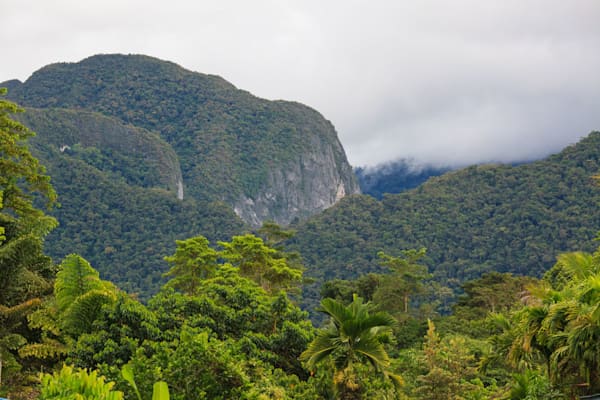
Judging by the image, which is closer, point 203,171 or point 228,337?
point 228,337

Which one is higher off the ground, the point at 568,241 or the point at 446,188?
the point at 446,188

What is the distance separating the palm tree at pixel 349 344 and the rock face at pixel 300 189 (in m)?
138

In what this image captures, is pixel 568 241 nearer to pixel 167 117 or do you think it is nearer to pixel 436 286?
pixel 436 286

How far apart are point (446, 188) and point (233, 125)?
89.8 m

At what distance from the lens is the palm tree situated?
41.0 feet

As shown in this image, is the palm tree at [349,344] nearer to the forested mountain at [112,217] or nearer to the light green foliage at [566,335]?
the light green foliage at [566,335]

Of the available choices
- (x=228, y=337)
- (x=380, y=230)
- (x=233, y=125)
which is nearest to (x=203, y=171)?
(x=233, y=125)

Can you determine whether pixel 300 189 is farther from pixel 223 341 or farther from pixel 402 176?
pixel 223 341

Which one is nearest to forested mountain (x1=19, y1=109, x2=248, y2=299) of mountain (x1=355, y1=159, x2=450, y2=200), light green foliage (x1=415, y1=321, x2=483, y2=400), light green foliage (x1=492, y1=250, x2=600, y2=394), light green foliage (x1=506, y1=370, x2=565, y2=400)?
light green foliage (x1=415, y1=321, x2=483, y2=400)

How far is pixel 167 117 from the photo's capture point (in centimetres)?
18062

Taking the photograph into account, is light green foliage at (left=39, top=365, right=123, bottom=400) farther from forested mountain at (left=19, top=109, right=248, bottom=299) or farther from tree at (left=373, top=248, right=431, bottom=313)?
forested mountain at (left=19, top=109, right=248, bottom=299)

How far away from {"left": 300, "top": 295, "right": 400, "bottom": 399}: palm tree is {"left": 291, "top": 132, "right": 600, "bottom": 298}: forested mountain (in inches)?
2502

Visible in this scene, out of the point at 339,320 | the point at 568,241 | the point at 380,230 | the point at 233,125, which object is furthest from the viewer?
the point at 233,125

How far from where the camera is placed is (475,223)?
89.3 metres
